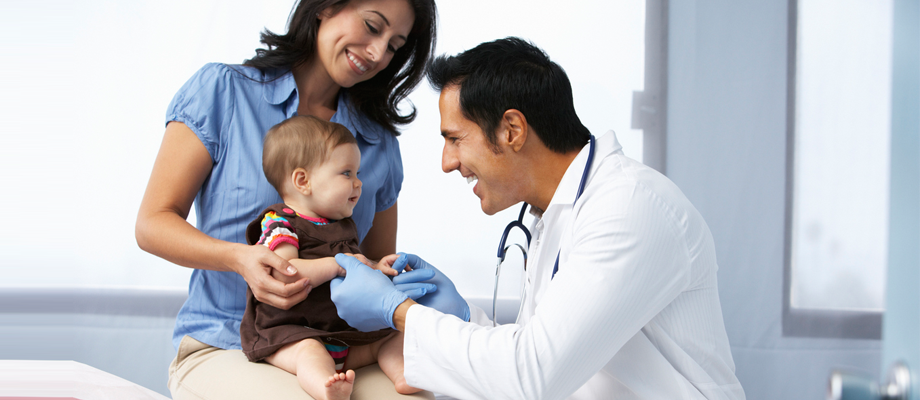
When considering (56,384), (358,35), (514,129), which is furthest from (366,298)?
(56,384)

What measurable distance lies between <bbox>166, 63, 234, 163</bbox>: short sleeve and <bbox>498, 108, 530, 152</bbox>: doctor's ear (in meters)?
0.69

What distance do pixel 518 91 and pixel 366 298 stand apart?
61 centimetres

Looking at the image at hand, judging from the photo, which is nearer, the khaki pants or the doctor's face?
the khaki pants

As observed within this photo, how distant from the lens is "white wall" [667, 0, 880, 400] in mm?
2234

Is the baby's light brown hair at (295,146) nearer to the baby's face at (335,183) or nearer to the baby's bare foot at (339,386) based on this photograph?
the baby's face at (335,183)

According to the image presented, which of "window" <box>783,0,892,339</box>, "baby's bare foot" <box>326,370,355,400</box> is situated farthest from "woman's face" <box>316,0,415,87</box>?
"window" <box>783,0,892,339</box>

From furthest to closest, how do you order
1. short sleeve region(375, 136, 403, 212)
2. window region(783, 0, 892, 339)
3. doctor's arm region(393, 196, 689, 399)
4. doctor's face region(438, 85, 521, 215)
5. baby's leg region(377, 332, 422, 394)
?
window region(783, 0, 892, 339), short sleeve region(375, 136, 403, 212), doctor's face region(438, 85, 521, 215), baby's leg region(377, 332, 422, 394), doctor's arm region(393, 196, 689, 399)

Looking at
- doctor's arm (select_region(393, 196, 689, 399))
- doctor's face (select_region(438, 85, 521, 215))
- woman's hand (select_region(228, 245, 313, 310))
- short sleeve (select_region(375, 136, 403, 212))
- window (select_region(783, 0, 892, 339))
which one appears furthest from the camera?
window (select_region(783, 0, 892, 339))

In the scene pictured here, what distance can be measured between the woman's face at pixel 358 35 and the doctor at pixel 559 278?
16 cm

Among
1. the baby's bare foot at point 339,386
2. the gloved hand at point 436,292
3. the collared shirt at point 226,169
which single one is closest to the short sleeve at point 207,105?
the collared shirt at point 226,169

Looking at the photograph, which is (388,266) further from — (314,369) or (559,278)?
(559,278)

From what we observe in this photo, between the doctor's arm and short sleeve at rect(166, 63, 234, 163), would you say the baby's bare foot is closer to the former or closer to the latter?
the doctor's arm

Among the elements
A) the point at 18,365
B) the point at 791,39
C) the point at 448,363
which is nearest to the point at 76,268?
the point at 18,365

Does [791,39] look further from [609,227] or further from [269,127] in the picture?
[269,127]
